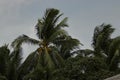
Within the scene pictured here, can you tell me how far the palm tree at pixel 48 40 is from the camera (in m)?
26.1

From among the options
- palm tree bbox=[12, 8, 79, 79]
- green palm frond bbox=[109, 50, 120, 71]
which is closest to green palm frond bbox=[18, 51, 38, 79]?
palm tree bbox=[12, 8, 79, 79]

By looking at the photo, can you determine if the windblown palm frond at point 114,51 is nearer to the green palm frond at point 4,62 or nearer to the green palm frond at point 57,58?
the green palm frond at point 57,58

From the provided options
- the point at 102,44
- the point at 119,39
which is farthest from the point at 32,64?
the point at 119,39

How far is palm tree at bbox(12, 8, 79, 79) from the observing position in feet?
85.7

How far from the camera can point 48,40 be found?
87.9 ft

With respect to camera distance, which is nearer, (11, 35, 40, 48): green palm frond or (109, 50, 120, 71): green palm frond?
(109, 50, 120, 71): green palm frond

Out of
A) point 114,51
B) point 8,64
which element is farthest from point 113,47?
point 8,64

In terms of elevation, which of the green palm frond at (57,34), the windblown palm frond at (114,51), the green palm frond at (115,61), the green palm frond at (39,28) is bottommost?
the green palm frond at (115,61)

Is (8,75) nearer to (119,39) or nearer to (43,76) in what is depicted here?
(43,76)

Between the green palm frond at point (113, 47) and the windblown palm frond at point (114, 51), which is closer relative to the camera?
the windblown palm frond at point (114, 51)

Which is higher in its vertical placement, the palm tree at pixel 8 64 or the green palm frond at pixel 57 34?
the green palm frond at pixel 57 34

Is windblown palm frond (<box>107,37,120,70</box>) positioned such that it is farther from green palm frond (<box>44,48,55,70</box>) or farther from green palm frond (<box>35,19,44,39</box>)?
green palm frond (<box>35,19,44,39</box>)

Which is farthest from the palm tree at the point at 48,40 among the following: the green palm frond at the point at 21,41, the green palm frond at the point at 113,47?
the green palm frond at the point at 113,47

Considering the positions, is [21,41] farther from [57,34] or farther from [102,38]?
[102,38]
